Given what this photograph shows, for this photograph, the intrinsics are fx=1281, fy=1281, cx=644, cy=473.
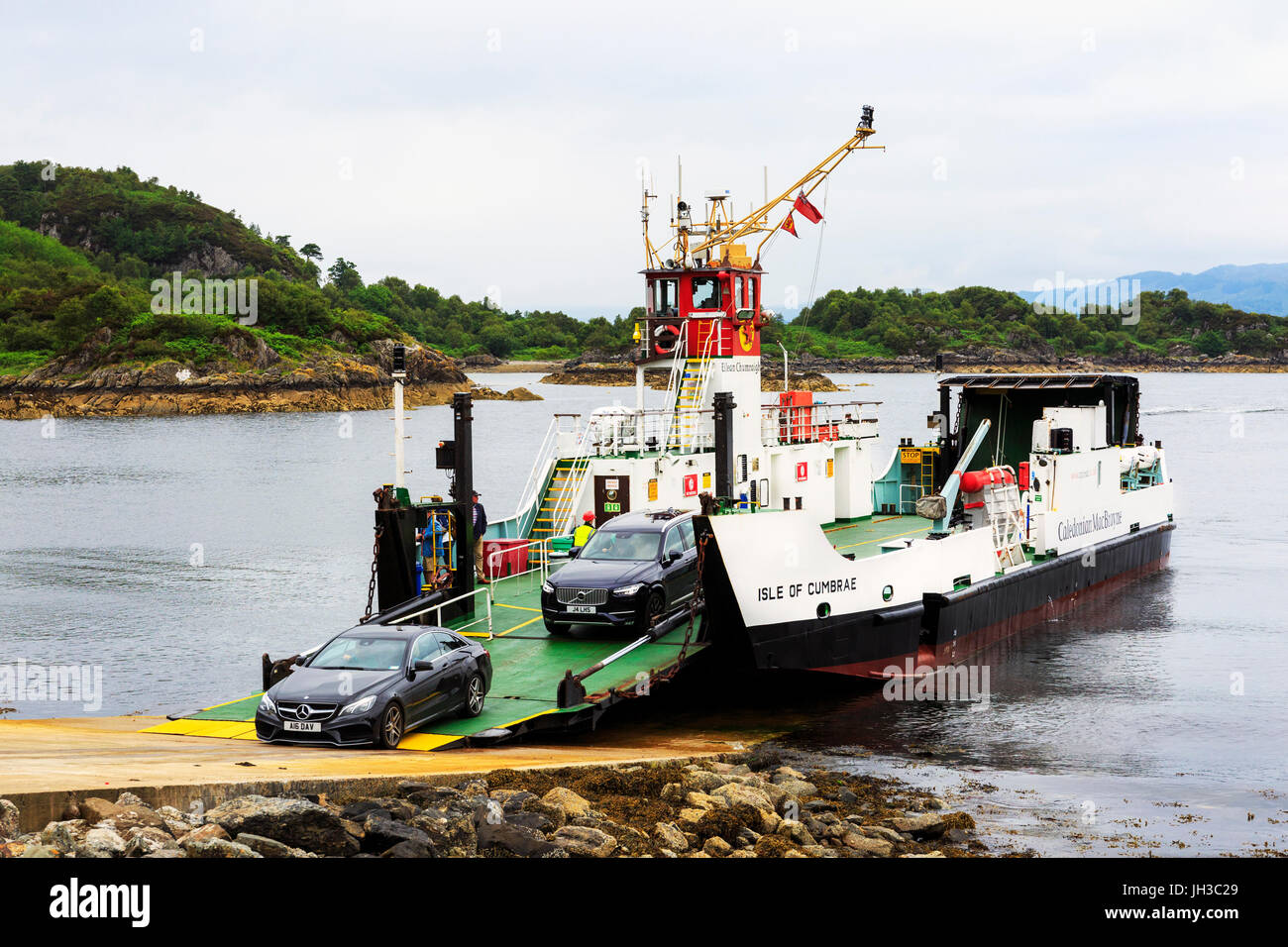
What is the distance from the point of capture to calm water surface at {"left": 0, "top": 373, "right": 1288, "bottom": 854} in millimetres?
18109

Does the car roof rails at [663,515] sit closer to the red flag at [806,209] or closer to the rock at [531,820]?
the rock at [531,820]

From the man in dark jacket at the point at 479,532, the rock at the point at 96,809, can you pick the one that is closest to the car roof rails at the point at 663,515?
the man in dark jacket at the point at 479,532

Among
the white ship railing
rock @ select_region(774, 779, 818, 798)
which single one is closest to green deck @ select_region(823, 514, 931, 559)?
the white ship railing

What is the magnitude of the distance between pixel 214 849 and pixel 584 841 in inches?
139

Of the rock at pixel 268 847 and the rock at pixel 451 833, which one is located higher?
the rock at pixel 268 847

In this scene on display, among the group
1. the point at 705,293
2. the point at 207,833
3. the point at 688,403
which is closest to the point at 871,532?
the point at 688,403

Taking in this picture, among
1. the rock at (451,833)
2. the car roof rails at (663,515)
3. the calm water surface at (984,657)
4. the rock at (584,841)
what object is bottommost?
the calm water surface at (984,657)

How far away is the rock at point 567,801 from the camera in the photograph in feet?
43.9

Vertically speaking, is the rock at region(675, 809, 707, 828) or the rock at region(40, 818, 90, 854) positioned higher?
the rock at region(40, 818, 90, 854)

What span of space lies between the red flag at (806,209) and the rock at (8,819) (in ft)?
83.1

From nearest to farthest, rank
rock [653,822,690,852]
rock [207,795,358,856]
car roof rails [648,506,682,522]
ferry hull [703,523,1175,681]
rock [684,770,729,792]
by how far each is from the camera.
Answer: rock [207,795,358,856] < rock [653,822,690,852] < rock [684,770,729,792] < ferry hull [703,523,1175,681] < car roof rails [648,506,682,522]

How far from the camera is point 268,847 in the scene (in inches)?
430

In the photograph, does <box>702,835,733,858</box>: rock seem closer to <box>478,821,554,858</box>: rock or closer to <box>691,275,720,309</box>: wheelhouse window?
<box>478,821,554,858</box>: rock

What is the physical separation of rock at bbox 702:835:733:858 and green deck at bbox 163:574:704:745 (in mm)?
4125
